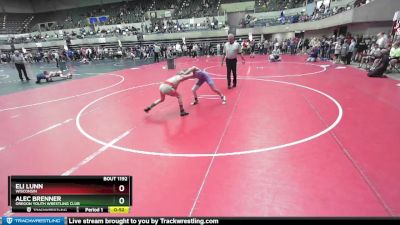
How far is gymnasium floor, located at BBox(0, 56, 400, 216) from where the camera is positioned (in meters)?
3.61

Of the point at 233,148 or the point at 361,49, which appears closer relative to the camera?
the point at 233,148

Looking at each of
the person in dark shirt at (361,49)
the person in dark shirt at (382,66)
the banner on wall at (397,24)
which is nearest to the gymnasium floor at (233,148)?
the person in dark shirt at (382,66)

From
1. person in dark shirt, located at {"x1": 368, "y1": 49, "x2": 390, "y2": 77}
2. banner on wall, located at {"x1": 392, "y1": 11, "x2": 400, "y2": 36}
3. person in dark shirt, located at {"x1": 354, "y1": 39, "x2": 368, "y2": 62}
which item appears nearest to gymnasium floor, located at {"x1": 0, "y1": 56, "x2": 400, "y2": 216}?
person in dark shirt, located at {"x1": 368, "y1": 49, "x2": 390, "y2": 77}

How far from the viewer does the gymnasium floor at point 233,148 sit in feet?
11.8

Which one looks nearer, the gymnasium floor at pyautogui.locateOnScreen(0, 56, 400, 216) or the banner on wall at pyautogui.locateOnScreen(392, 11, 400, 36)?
the gymnasium floor at pyautogui.locateOnScreen(0, 56, 400, 216)

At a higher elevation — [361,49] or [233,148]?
[361,49]

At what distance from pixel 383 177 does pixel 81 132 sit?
20.7ft

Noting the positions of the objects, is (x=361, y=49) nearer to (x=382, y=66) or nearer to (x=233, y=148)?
(x=382, y=66)

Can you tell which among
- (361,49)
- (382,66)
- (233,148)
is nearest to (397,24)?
(361,49)

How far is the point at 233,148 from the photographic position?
5.19 metres

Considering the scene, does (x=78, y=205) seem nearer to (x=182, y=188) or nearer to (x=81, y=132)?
(x=182, y=188)

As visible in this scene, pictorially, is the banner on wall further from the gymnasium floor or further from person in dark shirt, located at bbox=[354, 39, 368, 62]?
the gymnasium floor

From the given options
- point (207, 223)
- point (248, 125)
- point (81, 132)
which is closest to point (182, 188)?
point (207, 223)

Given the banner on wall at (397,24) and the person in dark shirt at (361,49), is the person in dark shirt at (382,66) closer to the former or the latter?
the banner on wall at (397,24)
